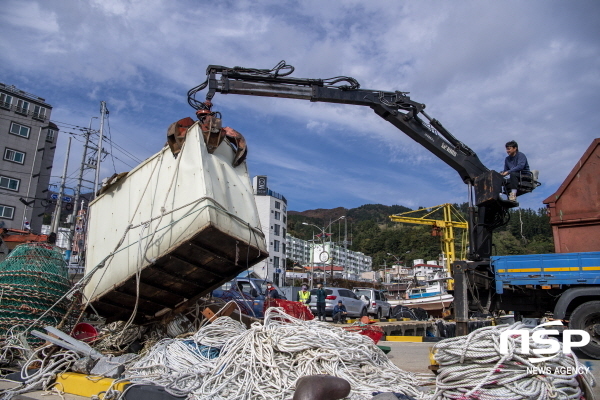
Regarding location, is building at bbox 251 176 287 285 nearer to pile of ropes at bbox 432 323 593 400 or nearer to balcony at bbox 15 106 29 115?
balcony at bbox 15 106 29 115

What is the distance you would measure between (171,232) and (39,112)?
46.1 m

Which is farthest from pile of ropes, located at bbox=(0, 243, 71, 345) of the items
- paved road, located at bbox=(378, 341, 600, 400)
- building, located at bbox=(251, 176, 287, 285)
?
building, located at bbox=(251, 176, 287, 285)

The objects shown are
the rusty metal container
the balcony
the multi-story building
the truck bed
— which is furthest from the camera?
the multi-story building

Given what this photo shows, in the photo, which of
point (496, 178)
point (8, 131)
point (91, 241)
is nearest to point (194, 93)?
point (91, 241)

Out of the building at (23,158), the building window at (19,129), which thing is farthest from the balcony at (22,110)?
the building window at (19,129)

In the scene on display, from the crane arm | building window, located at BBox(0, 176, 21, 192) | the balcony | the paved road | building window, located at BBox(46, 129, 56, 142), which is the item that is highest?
the balcony

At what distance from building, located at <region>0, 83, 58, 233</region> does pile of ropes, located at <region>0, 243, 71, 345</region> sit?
36485 millimetres

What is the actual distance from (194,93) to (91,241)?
120 inches

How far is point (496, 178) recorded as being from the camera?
779cm

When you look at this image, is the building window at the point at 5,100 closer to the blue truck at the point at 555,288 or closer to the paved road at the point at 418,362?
the paved road at the point at 418,362

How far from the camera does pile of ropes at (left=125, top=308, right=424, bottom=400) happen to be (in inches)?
146

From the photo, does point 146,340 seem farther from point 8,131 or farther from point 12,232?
point 8,131

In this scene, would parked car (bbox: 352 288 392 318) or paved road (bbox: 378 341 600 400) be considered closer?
paved road (bbox: 378 341 600 400)

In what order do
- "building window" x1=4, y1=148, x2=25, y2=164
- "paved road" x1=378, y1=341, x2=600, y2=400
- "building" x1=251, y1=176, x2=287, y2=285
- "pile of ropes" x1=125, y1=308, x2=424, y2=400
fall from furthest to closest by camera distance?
"building" x1=251, y1=176, x2=287, y2=285 → "building window" x1=4, y1=148, x2=25, y2=164 → "paved road" x1=378, y1=341, x2=600, y2=400 → "pile of ropes" x1=125, y1=308, x2=424, y2=400
